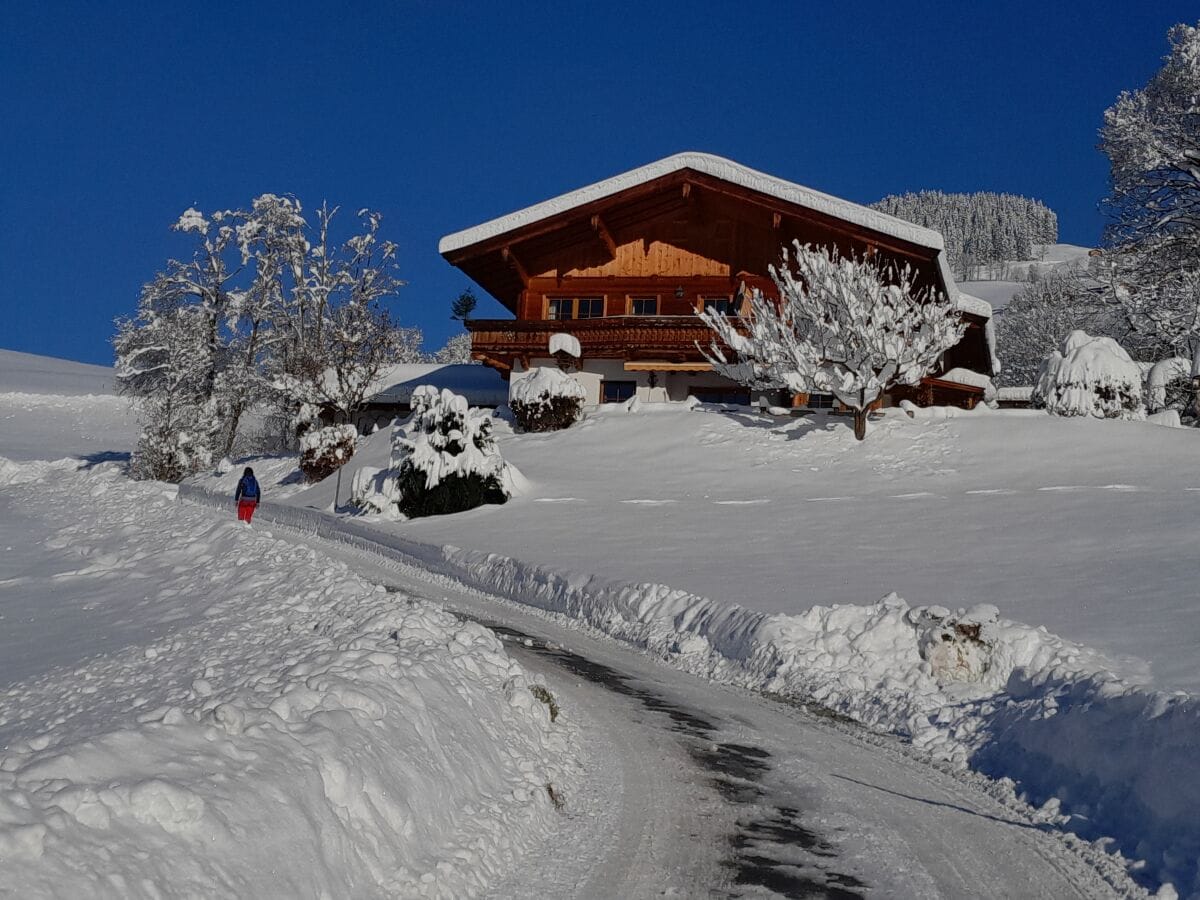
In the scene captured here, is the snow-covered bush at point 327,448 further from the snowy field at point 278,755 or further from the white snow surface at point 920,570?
the snowy field at point 278,755

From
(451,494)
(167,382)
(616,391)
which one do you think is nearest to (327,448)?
(451,494)

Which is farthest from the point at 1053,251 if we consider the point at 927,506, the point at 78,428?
the point at 927,506

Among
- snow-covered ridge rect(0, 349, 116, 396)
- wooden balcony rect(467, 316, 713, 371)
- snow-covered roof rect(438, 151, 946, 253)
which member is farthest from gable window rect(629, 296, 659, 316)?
snow-covered ridge rect(0, 349, 116, 396)

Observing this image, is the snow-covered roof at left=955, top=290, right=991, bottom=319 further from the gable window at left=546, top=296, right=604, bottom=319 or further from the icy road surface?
the icy road surface

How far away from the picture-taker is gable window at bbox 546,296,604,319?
125ft

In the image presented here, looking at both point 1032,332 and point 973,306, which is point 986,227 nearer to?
point 1032,332

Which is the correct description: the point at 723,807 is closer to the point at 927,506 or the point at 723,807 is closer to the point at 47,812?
the point at 47,812

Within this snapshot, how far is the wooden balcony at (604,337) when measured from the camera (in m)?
33.5

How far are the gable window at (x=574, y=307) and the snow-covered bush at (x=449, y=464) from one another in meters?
13.4

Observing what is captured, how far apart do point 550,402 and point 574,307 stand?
27.6 feet

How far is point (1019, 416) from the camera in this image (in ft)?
85.8

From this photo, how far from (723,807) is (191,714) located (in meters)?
3.38

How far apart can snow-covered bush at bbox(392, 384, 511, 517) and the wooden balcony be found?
9435 millimetres

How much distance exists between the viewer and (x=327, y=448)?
107 feet
